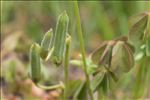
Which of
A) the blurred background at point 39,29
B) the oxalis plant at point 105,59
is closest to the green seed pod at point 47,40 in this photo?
the oxalis plant at point 105,59

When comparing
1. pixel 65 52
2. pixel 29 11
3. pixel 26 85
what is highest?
pixel 29 11

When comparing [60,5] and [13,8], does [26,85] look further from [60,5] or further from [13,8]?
[13,8]

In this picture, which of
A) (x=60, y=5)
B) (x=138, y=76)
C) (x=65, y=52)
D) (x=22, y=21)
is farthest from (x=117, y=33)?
(x=65, y=52)

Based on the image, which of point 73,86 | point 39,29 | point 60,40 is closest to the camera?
point 60,40

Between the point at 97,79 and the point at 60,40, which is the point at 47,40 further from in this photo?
the point at 97,79

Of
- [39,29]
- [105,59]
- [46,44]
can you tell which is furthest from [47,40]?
[39,29]

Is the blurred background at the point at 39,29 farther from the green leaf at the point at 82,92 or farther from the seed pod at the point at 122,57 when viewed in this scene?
the seed pod at the point at 122,57
